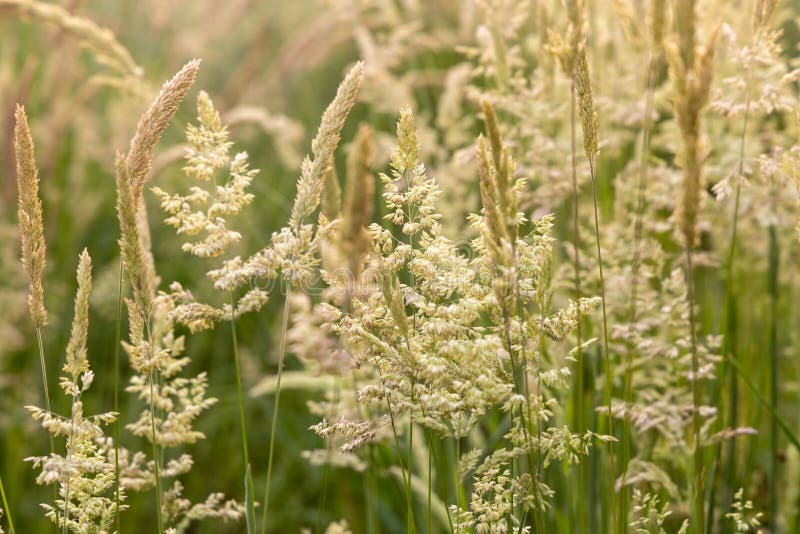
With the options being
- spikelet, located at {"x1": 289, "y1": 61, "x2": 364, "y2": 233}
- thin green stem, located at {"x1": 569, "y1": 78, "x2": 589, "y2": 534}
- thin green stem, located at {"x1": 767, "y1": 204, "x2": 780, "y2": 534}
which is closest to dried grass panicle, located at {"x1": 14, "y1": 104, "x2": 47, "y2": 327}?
spikelet, located at {"x1": 289, "y1": 61, "x2": 364, "y2": 233}

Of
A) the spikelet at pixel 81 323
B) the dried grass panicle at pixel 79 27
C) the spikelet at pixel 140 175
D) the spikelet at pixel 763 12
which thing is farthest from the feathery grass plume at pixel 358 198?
the dried grass panicle at pixel 79 27

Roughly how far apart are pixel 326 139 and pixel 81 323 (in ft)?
1.66

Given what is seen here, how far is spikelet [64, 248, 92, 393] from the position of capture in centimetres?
134

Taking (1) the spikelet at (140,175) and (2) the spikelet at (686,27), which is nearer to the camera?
(2) the spikelet at (686,27)

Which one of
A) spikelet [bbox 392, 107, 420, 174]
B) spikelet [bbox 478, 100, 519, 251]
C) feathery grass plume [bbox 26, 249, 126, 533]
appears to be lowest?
feathery grass plume [bbox 26, 249, 126, 533]

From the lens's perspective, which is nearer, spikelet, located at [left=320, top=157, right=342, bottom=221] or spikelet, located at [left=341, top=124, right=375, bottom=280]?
spikelet, located at [left=341, top=124, right=375, bottom=280]

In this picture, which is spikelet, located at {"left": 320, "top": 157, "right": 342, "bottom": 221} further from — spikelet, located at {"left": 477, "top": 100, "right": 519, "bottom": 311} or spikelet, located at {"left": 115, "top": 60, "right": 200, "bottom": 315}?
spikelet, located at {"left": 477, "top": 100, "right": 519, "bottom": 311}

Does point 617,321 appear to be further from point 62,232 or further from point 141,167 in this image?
point 62,232

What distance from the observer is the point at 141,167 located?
1377mm

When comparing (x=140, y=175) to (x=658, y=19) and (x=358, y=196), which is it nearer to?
(x=358, y=196)

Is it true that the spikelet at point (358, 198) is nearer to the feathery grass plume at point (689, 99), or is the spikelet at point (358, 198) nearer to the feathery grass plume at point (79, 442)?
the feathery grass plume at point (689, 99)

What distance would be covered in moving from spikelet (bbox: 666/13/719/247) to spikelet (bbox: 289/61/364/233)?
0.50 meters

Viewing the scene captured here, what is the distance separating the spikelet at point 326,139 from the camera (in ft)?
4.32

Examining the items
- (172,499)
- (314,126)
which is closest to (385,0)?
(314,126)
